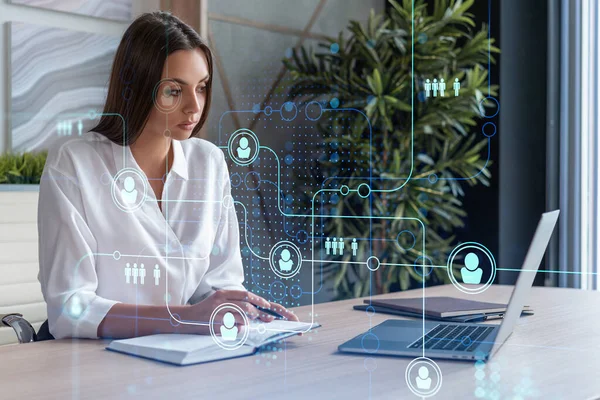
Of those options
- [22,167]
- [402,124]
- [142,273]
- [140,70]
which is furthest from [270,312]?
[22,167]

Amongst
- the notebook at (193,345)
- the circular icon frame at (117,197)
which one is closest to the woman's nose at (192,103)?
the circular icon frame at (117,197)

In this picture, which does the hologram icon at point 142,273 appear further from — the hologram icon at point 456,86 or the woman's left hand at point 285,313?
the hologram icon at point 456,86

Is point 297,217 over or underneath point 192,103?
underneath

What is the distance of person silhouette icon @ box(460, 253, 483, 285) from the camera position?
1035 millimetres

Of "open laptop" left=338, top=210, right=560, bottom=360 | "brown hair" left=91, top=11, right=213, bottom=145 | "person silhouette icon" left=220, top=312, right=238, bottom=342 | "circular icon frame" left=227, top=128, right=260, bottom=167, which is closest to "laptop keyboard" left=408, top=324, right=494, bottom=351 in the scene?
"open laptop" left=338, top=210, right=560, bottom=360

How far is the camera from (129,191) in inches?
50.1

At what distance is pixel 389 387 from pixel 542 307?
283mm

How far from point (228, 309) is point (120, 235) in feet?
0.85

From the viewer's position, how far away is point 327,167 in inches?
43.9

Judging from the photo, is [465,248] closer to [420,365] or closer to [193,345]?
[420,365]

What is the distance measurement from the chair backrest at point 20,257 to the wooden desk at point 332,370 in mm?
399

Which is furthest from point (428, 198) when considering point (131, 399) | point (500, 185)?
point (131, 399)

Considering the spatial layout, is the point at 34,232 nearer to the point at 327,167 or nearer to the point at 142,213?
the point at 142,213

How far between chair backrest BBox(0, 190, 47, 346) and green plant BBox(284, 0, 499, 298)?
0.62 meters
